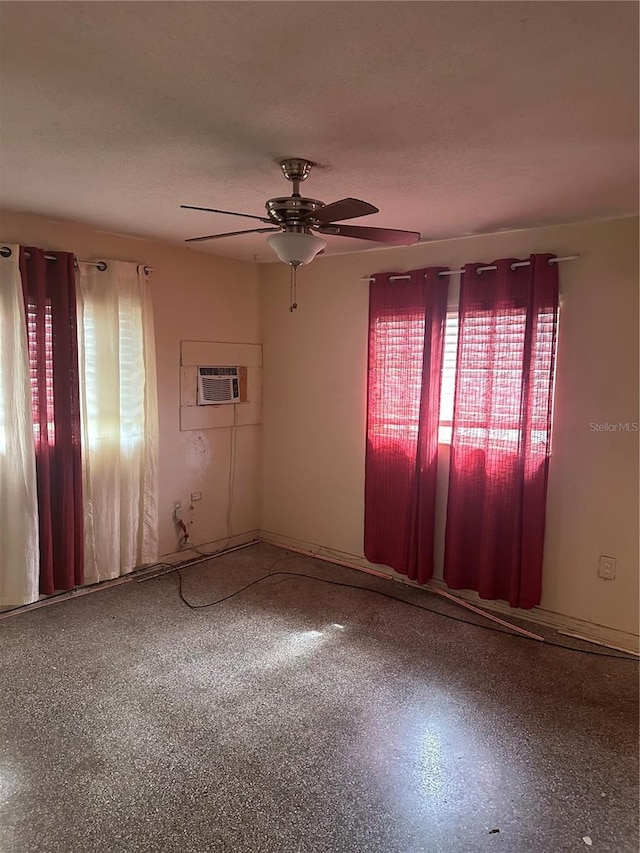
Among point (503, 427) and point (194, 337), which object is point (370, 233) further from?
point (194, 337)

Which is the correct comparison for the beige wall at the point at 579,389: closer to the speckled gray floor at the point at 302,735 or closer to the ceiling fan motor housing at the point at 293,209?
the speckled gray floor at the point at 302,735

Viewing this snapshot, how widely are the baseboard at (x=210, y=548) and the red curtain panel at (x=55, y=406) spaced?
845mm

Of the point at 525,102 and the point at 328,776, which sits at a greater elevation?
the point at 525,102

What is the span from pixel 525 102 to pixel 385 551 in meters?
2.98

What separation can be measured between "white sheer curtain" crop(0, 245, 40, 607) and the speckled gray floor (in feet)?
0.89

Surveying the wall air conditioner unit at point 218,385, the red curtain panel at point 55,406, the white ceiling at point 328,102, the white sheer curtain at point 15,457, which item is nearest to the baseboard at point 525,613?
the wall air conditioner unit at point 218,385

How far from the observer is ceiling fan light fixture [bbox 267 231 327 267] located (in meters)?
2.25

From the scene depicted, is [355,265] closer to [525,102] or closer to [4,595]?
[525,102]

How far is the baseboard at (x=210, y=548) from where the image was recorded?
4.22 m

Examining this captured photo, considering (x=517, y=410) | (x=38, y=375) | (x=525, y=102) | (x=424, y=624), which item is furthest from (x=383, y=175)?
(x=424, y=624)

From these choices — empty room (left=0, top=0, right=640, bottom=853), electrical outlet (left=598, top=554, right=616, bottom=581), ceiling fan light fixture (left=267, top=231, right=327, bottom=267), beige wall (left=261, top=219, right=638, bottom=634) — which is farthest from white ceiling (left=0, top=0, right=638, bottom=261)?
electrical outlet (left=598, top=554, right=616, bottom=581)

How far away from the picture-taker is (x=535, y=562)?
129 inches

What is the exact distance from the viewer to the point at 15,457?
3213 mm

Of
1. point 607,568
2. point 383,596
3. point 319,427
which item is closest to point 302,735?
point 383,596
